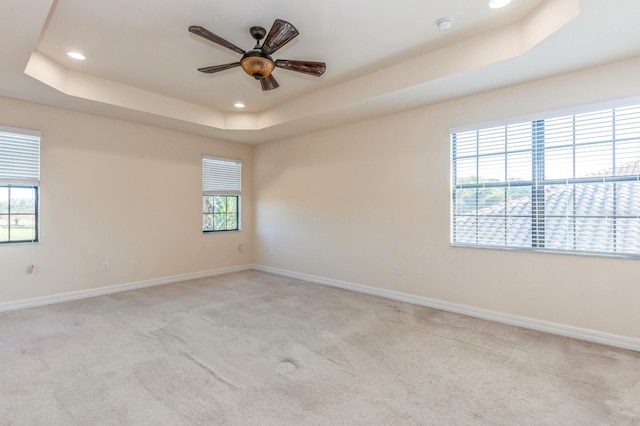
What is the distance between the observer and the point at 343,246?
200 inches

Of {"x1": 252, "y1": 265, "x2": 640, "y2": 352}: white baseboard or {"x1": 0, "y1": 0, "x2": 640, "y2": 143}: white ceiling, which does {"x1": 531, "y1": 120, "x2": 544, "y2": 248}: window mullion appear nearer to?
{"x1": 0, "y1": 0, "x2": 640, "y2": 143}: white ceiling

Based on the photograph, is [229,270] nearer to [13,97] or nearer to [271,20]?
[13,97]

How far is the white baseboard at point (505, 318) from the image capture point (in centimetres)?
290

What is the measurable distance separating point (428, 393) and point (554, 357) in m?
1.39

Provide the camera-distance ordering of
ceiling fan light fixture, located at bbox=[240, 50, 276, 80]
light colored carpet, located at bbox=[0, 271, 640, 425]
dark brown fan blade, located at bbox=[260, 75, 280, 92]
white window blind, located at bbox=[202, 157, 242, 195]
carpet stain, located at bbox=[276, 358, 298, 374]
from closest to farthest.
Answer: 1. light colored carpet, located at bbox=[0, 271, 640, 425]
2. carpet stain, located at bbox=[276, 358, 298, 374]
3. ceiling fan light fixture, located at bbox=[240, 50, 276, 80]
4. dark brown fan blade, located at bbox=[260, 75, 280, 92]
5. white window blind, located at bbox=[202, 157, 242, 195]

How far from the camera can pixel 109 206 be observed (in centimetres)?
470

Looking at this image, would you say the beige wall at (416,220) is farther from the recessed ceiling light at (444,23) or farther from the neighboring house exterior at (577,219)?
the recessed ceiling light at (444,23)

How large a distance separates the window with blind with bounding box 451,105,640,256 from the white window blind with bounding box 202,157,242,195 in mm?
4242

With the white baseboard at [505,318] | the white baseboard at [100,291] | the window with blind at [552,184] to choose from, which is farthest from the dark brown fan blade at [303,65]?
the white baseboard at [100,291]

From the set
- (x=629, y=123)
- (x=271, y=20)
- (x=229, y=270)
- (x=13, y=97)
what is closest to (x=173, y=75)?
(x=271, y=20)

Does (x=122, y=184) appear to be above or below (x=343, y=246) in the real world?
above

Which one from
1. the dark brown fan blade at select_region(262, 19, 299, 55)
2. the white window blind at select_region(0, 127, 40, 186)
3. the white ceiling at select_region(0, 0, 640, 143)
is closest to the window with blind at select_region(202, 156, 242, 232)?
the white ceiling at select_region(0, 0, 640, 143)

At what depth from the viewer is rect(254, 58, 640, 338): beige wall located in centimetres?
301

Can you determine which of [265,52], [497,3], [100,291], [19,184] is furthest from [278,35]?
[100,291]
